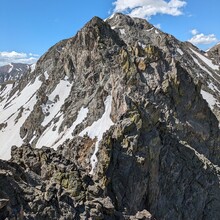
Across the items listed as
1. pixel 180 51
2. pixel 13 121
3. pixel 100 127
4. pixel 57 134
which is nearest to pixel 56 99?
pixel 13 121

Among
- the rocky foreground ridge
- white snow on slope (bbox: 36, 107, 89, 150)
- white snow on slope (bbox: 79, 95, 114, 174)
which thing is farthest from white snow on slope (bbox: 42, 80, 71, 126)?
white snow on slope (bbox: 79, 95, 114, 174)

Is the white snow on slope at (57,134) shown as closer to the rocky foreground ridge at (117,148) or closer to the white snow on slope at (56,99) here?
the rocky foreground ridge at (117,148)

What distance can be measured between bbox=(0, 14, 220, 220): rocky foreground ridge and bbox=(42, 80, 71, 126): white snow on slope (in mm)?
351

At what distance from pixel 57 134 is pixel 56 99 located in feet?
76.8

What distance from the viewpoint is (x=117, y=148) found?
1503 inches

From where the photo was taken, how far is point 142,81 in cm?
5756

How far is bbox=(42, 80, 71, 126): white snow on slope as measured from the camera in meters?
83.0

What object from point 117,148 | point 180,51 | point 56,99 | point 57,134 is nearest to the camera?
point 117,148

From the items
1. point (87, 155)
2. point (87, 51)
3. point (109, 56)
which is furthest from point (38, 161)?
point (87, 51)

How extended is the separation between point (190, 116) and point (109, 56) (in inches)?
925

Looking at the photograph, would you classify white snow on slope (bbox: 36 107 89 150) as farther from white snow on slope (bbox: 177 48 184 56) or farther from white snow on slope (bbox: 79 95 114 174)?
white snow on slope (bbox: 177 48 184 56)

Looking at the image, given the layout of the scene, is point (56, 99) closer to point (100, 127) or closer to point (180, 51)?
point (100, 127)

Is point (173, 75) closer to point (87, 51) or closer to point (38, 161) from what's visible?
point (87, 51)

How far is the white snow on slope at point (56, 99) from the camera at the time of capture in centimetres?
8304
